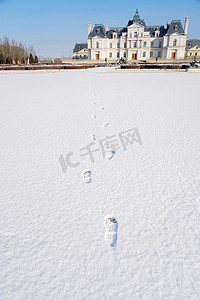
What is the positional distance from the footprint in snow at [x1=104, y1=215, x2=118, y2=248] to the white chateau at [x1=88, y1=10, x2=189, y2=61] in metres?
43.7

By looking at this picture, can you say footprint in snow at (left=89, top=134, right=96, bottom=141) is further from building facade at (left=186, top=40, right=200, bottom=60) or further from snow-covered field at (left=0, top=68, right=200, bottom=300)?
building facade at (left=186, top=40, right=200, bottom=60)

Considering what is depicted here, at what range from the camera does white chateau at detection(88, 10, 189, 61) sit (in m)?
39.0

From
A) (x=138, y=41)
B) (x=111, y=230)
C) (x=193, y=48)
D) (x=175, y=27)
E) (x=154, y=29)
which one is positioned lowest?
(x=111, y=230)

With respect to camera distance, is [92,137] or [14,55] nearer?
[92,137]

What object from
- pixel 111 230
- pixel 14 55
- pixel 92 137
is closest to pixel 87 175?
pixel 111 230

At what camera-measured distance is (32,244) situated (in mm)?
1052

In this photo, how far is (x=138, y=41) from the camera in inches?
1582

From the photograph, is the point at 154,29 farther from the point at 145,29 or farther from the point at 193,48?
the point at 193,48

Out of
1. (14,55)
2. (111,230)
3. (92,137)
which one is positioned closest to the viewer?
(111,230)

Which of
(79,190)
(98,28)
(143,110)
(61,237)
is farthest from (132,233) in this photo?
(98,28)

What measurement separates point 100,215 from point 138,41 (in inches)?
1830

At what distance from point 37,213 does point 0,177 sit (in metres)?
Result: 0.67

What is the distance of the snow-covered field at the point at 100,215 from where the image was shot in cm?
86

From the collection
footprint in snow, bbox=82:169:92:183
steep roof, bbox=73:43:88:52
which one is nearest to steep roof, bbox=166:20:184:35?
steep roof, bbox=73:43:88:52
